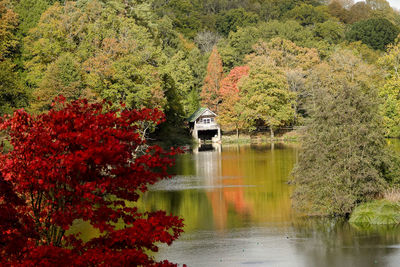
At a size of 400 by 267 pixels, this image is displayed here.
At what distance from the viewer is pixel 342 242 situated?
60.3 ft

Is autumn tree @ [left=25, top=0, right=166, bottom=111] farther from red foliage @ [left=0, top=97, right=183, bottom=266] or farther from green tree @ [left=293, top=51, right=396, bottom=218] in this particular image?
red foliage @ [left=0, top=97, right=183, bottom=266]

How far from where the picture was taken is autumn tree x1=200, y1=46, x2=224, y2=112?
68.2m

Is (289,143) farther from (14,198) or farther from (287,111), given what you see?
(14,198)

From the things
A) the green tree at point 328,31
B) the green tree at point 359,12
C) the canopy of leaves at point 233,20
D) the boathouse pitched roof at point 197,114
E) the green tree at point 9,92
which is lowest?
the boathouse pitched roof at point 197,114

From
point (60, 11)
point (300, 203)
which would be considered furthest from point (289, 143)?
point (300, 203)

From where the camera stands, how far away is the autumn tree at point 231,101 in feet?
205

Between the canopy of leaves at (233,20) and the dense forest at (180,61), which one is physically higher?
the canopy of leaves at (233,20)

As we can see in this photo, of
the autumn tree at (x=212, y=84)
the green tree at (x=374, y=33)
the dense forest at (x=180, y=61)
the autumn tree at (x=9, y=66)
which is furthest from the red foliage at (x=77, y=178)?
the green tree at (x=374, y=33)

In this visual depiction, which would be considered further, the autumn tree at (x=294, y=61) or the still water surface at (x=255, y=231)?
the autumn tree at (x=294, y=61)

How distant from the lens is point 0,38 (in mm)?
47281

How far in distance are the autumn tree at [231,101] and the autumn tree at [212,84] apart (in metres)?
1.71

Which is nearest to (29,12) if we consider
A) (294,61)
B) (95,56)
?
(95,56)

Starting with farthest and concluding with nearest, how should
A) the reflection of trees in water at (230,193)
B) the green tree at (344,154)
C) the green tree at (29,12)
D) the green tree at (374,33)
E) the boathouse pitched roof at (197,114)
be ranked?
the green tree at (374,33), the boathouse pitched roof at (197,114), the green tree at (29,12), the reflection of trees in water at (230,193), the green tree at (344,154)

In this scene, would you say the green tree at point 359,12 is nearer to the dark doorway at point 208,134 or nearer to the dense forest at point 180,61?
the dense forest at point 180,61
